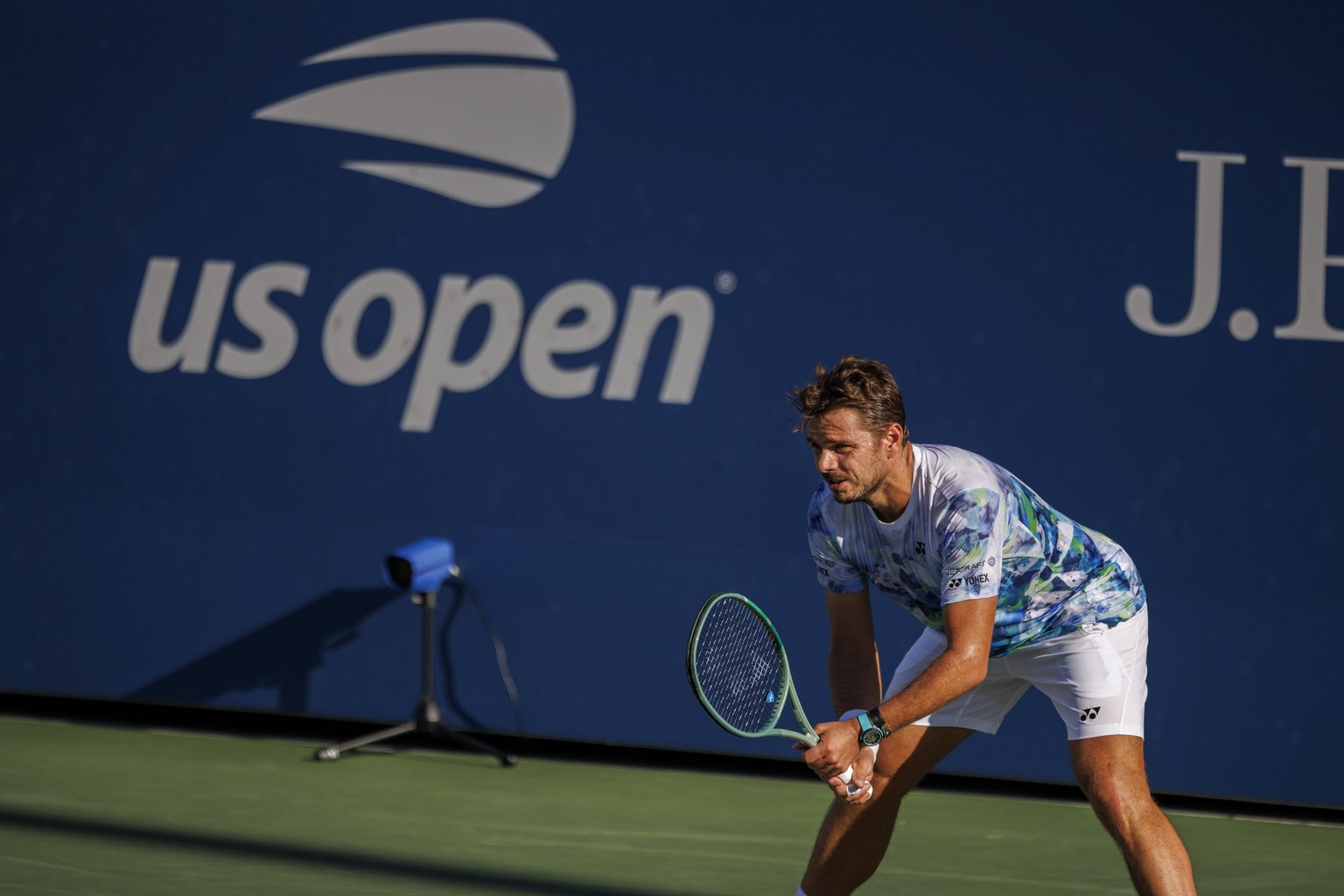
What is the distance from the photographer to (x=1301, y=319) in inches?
215

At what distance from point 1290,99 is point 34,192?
4.41 m

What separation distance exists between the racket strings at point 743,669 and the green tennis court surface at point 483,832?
44.9 inches

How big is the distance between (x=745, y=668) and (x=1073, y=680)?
0.69m

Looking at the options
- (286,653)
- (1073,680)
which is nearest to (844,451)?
(1073,680)

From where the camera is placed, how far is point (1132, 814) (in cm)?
341

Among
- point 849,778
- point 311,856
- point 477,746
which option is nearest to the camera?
point 849,778

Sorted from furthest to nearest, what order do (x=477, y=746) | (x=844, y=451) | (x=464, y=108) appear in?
(x=464, y=108)
(x=477, y=746)
(x=844, y=451)

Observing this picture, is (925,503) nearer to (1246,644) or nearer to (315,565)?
(1246,644)

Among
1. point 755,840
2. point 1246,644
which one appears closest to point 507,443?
point 755,840

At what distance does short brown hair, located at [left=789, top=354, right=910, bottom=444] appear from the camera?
328 centimetres

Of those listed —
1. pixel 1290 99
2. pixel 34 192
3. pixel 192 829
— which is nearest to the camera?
pixel 192 829

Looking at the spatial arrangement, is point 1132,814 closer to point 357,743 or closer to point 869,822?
point 869,822

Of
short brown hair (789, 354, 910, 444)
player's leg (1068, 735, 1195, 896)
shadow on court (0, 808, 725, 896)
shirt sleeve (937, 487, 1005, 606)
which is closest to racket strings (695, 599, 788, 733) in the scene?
shirt sleeve (937, 487, 1005, 606)

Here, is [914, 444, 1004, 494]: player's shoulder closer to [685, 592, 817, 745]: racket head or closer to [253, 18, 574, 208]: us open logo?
[685, 592, 817, 745]: racket head
